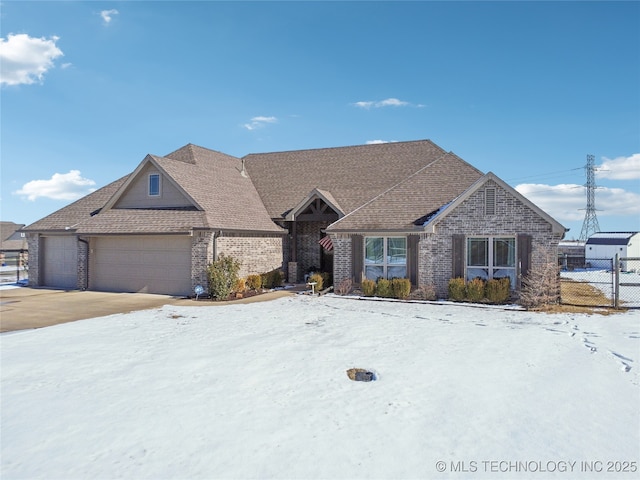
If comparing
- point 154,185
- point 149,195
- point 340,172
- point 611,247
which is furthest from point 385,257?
point 611,247

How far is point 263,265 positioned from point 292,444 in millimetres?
16464

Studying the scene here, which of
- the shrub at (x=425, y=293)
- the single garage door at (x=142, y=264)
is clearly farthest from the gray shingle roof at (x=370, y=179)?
the single garage door at (x=142, y=264)

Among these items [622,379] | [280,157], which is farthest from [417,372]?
[280,157]

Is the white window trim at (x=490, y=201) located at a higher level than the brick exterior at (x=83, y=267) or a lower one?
higher

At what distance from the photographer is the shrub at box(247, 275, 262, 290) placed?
1998 cm

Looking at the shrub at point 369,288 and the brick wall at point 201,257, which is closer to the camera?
the brick wall at point 201,257

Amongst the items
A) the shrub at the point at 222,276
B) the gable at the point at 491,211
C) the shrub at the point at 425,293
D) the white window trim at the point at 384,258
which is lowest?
the shrub at the point at 425,293

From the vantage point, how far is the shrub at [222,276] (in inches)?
691

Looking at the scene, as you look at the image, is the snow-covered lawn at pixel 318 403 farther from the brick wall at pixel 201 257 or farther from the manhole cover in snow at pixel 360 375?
the brick wall at pixel 201 257

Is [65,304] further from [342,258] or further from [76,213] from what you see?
[342,258]

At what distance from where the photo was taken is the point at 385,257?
18.8m

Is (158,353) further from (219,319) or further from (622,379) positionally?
(622,379)

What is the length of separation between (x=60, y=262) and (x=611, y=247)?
1766 inches

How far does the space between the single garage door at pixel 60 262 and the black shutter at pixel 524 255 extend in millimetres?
20009
